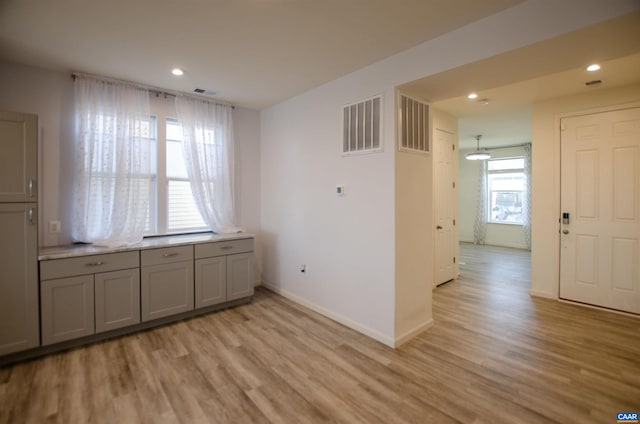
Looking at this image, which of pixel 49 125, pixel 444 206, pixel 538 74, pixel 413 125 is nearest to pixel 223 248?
pixel 49 125

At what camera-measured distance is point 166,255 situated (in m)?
3.32

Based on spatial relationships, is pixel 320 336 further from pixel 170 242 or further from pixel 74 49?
pixel 74 49

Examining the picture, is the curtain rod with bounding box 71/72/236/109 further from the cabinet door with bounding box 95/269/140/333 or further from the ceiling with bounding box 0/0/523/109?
the cabinet door with bounding box 95/269/140/333

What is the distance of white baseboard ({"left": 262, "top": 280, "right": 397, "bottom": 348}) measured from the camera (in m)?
2.88

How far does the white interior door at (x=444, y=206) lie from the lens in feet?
15.2

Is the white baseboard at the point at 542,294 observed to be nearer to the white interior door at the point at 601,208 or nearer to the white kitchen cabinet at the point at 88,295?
the white interior door at the point at 601,208

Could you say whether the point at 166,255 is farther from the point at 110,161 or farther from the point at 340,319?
the point at 340,319

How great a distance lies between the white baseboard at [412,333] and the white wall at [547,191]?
6.77 feet

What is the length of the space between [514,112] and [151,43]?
4.93m

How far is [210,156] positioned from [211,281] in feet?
5.46

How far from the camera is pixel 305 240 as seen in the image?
3893 mm

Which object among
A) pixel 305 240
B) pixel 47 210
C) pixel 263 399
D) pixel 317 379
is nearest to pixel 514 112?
pixel 305 240

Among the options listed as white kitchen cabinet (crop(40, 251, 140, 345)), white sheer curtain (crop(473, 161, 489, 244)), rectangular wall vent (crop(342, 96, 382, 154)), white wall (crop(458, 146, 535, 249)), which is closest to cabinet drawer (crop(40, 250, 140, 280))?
white kitchen cabinet (crop(40, 251, 140, 345))

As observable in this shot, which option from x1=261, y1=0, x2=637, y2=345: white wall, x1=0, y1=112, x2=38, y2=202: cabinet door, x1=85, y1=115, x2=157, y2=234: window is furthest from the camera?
x1=85, y1=115, x2=157, y2=234: window
